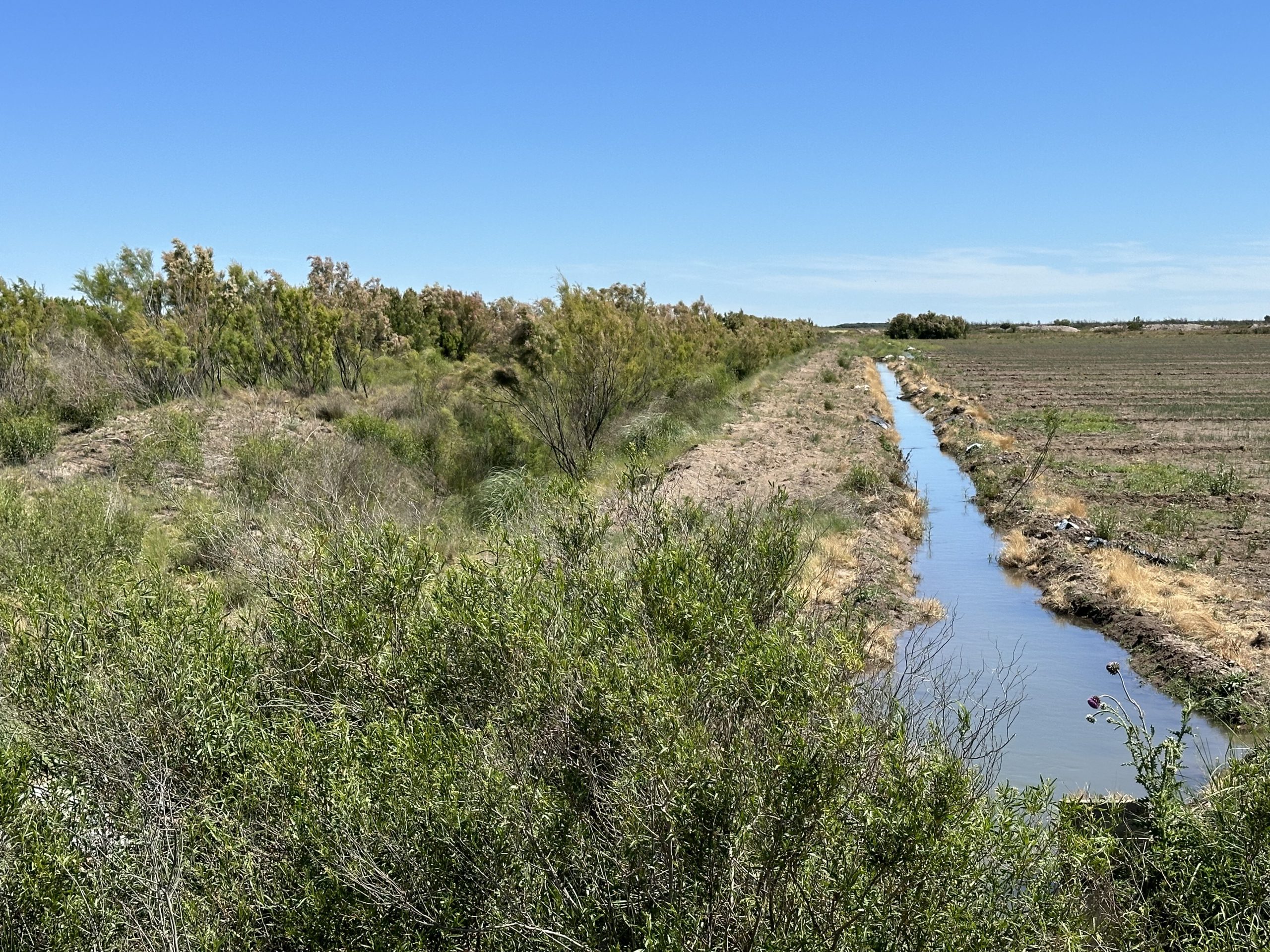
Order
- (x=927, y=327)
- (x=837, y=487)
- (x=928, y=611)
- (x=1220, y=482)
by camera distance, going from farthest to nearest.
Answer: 1. (x=927, y=327)
2. (x=837, y=487)
3. (x=1220, y=482)
4. (x=928, y=611)

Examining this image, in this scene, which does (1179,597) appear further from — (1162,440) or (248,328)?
(248,328)

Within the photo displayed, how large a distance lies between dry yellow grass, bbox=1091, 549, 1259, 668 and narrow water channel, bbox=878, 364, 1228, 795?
2.51 ft

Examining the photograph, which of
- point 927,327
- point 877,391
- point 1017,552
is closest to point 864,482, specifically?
point 1017,552

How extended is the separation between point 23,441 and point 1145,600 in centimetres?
1871

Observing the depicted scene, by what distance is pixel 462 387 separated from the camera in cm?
2253

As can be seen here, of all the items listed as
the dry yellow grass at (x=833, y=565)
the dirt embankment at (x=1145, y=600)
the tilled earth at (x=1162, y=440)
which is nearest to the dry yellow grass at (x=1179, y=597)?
the dirt embankment at (x=1145, y=600)

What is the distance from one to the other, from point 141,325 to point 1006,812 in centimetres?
2498

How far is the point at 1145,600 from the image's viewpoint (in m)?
12.3

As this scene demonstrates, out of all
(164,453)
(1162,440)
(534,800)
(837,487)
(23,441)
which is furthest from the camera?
(1162,440)

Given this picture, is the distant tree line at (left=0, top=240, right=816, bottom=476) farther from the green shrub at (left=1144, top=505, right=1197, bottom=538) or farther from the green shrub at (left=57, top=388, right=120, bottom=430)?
the green shrub at (left=1144, top=505, right=1197, bottom=538)

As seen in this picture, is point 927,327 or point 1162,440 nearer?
point 1162,440

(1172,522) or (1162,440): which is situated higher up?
(1162,440)

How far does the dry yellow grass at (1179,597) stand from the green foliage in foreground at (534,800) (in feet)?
18.9

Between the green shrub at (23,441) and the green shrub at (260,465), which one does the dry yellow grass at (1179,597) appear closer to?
the green shrub at (260,465)
